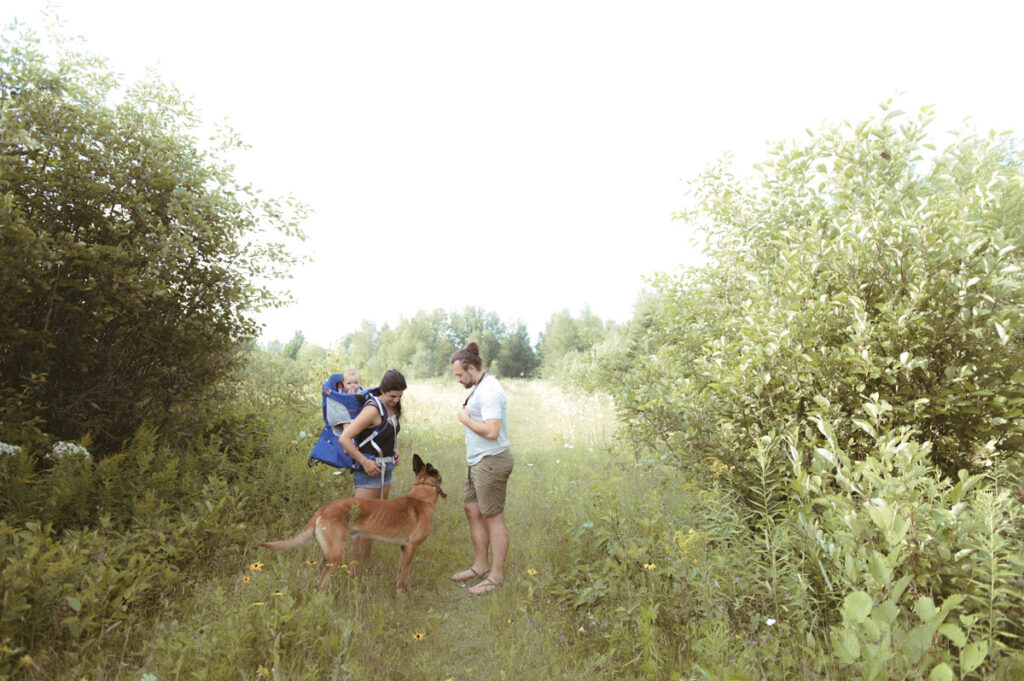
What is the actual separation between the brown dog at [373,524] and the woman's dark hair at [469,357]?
1.13 meters

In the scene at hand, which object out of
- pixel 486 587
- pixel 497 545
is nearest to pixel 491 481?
pixel 497 545

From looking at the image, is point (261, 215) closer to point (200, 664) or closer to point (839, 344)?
point (200, 664)

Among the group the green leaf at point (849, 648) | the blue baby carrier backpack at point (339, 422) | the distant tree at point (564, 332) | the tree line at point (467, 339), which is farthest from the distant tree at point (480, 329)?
the green leaf at point (849, 648)

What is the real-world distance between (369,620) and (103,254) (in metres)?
4.62

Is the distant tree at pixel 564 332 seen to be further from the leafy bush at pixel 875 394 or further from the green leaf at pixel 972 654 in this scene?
the green leaf at pixel 972 654

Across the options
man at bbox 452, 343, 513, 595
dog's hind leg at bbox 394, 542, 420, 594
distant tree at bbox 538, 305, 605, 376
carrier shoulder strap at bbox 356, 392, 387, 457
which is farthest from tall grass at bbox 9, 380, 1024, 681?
distant tree at bbox 538, 305, 605, 376

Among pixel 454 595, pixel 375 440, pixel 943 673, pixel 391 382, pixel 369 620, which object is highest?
pixel 391 382

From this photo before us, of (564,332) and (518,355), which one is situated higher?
(564,332)

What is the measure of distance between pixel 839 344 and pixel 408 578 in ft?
14.3

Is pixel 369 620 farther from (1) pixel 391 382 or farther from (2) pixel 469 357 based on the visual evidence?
(2) pixel 469 357

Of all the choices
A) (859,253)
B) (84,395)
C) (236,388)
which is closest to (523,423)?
(236,388)

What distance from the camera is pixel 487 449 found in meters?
4.64

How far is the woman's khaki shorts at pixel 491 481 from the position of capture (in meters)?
4.63

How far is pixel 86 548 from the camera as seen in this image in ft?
12.4
